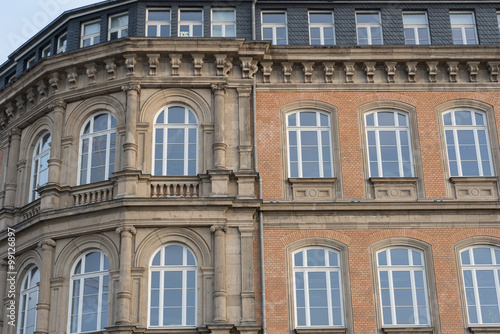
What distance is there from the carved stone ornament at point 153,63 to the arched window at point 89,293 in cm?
583

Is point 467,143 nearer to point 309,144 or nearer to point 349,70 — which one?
point 349,70

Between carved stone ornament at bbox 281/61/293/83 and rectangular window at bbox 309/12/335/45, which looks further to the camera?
rectangular window at bbox 309/12/335/45

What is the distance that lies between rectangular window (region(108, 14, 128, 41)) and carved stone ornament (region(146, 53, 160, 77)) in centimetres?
180

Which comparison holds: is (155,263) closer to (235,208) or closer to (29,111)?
(235,208)

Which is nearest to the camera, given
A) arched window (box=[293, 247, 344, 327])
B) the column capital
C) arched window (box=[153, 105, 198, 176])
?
arched window (box=[293, 247, 344, 327])

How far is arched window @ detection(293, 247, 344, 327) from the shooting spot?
71.1ft

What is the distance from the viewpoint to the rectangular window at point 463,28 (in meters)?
25.5

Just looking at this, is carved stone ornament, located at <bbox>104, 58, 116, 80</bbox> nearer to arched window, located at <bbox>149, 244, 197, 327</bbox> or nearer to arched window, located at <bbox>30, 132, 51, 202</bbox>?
arched window, located at <bbox>30, 132, 51, 202</bbox>

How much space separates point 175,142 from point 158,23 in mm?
4349

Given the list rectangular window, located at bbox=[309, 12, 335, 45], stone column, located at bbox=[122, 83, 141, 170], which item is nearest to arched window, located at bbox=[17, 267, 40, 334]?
stone column, located at bbox=[122, 83, 141, 170]

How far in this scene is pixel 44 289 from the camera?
22.3 m

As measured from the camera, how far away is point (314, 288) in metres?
22.0

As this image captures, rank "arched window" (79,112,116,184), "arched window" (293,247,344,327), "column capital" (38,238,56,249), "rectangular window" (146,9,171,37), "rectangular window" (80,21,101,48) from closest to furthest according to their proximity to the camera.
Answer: "arched window" (293,247,344,327) → "column capital" (38,238,56,249) → "arched window" (79,112,116,184) → "rectangular window" (146,9,171,37) → "rectangular window" (80,21,101,48)

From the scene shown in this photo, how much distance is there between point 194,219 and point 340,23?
8333 millimetres
